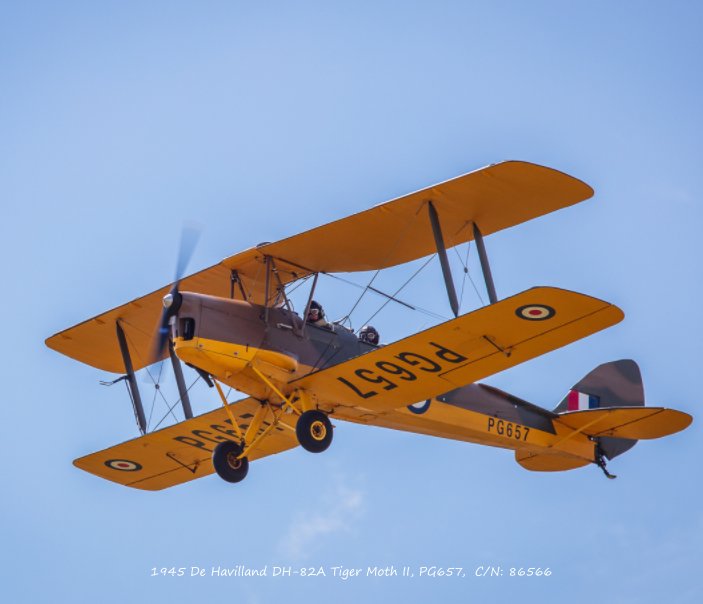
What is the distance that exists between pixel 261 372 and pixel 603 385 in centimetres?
580

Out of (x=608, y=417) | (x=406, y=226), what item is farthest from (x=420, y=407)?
(x=608, y=417)

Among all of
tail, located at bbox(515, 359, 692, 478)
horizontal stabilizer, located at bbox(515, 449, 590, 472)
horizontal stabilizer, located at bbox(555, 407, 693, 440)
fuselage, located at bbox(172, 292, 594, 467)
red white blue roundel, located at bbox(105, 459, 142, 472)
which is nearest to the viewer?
fuselage, located at bbox(172, 292, 594, 467)

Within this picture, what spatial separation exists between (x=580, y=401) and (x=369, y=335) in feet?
13.5

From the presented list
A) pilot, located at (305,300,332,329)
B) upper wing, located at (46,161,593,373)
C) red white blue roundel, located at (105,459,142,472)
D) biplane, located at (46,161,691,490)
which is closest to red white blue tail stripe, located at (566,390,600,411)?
biplane, located at (46,161,691,490)

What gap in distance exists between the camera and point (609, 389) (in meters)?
18.6

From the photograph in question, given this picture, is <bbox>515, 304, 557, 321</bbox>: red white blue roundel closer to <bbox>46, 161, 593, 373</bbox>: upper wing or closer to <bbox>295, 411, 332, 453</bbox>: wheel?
<bbox>46, 161, 593, 373</bbox>: upper wing

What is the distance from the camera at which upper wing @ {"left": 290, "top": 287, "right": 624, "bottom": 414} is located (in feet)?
44.6

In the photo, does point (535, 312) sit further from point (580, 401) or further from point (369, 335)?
point (580, 401)

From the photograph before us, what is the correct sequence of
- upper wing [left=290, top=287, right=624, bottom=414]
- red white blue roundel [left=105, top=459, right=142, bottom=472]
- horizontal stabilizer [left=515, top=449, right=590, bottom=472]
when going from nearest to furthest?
1. upper wing [left=290, top=287, right=624, bottom=414]
2. red white blue roundel [left=105, top=459, right=142, bottom=472]
3. horizontal stabilizer [left=515, top=449, right=590, bottom=472]

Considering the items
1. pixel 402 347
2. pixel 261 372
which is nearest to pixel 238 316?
pixel 261 372

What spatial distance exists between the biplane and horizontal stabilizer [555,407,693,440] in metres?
0.02

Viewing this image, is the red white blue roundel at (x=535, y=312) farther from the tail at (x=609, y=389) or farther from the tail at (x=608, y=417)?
the tail at (x=609, y=389)

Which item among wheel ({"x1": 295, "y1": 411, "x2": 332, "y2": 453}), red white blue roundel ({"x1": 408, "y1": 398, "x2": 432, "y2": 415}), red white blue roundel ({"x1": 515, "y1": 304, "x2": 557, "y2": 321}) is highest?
red white blue roundel ({"x1": 408, "y1": 398, "x2": 432, "y2": 415})

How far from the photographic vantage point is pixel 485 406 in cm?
1659
